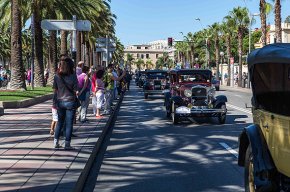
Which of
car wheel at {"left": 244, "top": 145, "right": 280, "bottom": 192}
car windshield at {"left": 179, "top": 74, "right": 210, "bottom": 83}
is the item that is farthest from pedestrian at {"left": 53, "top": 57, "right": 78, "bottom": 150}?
car windshield at {"left": 179, "top": 74, "right": 210, "bottom": 83}

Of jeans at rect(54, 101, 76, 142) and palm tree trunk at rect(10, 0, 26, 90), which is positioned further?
palm tree trunk at rect(10, 0, 26, 90)

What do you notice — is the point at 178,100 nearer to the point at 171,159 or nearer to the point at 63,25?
the point at 63,25

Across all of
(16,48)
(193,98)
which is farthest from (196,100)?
(16,48)

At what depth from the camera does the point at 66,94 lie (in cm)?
996

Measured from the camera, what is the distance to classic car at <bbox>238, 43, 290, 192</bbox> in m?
5.25

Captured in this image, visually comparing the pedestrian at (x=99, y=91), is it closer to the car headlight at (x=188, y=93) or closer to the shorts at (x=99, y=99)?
the shorts at (x=99, y=99)

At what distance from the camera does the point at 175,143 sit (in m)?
12.3

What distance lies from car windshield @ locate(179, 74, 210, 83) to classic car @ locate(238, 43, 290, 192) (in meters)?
12.3

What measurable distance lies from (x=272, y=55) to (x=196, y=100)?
38.0 feet

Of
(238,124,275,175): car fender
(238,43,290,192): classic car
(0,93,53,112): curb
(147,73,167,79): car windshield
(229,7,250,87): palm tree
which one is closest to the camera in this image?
(238,43,290,192): classic car

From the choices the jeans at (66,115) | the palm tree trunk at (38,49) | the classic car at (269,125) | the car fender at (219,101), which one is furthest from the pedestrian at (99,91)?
the palm tree trunk at (38,49)

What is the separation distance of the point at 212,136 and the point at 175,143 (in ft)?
5.68

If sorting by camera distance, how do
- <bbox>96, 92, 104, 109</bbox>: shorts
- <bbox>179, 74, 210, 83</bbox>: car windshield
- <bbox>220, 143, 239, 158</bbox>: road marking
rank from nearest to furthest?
<bbox>220, 143, 239, 158</bbox>: road marking
<bbox>96, 92, 104, 109</bbox>: shorts
<bbox>179, 74, 210, 83</bbox>: car windshield

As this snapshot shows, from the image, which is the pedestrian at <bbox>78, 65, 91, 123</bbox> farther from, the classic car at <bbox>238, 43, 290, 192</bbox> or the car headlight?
the classic car at <bbox>238, 43, 290, 192</bbox>
